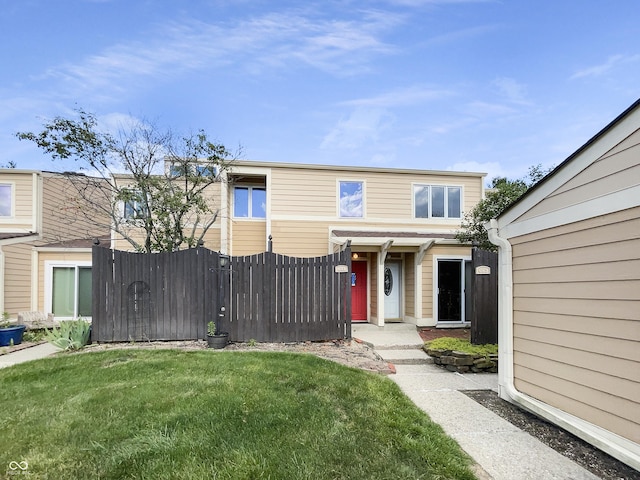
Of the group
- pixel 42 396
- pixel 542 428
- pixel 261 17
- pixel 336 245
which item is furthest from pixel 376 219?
pixel 42 396

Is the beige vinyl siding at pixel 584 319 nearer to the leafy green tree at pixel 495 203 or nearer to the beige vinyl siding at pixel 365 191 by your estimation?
the leafy green tree at pixel 495 203

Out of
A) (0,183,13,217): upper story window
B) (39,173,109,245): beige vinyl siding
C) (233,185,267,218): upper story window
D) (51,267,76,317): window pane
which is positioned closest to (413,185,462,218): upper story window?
(233,185,267,218): upper story window

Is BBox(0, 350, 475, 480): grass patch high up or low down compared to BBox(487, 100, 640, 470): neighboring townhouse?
down

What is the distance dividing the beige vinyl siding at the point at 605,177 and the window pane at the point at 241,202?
876cm

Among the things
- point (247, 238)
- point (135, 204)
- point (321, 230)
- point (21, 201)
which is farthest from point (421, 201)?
point (21, 201)

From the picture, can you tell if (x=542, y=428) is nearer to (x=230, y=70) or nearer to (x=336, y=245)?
(x=336, y=245)

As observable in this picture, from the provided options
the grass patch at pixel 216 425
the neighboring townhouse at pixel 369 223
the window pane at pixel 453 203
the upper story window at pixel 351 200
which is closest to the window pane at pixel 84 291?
the neighboring townhouse at pixel 369 223

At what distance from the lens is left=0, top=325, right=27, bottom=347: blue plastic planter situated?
25.2 feet

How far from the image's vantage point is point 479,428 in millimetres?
3627

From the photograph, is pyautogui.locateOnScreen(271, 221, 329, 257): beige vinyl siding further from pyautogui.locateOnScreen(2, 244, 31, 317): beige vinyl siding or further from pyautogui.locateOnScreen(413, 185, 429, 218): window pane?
pyautogui.locateOnScreen(2, 244, 31, 317): beige vinyl siding

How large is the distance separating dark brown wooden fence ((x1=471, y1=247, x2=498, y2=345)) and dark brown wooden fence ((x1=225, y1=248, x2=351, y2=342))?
2600 millimetres

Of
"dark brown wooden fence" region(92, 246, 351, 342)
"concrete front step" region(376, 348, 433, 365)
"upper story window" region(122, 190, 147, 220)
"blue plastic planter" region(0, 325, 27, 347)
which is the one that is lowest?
"concrete front step" region(376, 348, 433, 365)

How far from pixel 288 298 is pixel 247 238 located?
3934 millimetres

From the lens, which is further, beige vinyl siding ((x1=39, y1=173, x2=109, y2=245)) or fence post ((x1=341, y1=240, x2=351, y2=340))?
beige vinyl siding ((x1=39, y1=173, x2=109, y2=245))
